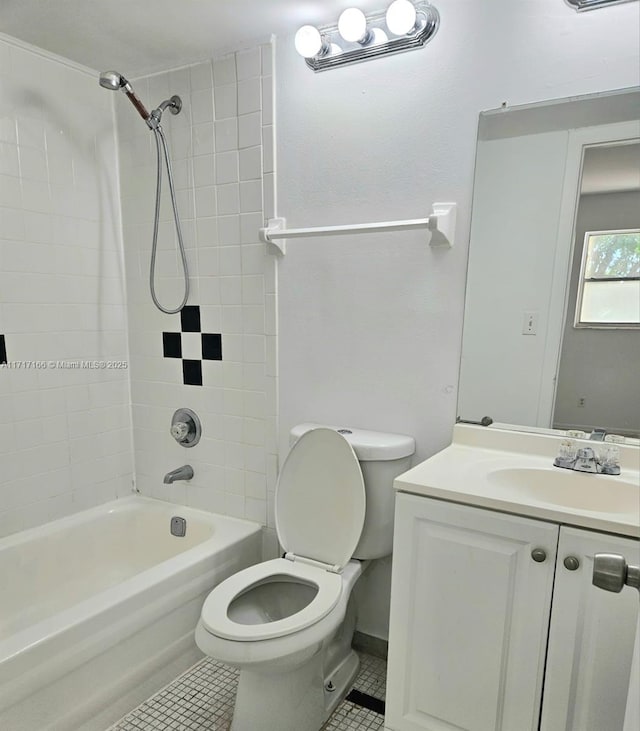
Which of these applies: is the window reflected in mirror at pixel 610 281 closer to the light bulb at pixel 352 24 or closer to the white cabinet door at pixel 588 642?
the white cabinet door at pixel 588 642

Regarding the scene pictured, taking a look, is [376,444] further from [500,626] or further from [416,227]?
[416,227]

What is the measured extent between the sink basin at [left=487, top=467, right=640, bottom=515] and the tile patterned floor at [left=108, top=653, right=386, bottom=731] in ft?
3.02

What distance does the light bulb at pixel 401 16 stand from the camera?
4.55ft

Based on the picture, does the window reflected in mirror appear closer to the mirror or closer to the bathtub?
the mirror

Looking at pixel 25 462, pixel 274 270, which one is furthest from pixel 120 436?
pixel 274 270

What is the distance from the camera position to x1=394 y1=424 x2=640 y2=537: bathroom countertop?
43.2 inches

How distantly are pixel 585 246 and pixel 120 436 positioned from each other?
205 cm

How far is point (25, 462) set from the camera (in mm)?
1923

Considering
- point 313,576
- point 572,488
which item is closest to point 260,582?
point 313,576

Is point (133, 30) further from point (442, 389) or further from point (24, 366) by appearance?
point (442, 389)

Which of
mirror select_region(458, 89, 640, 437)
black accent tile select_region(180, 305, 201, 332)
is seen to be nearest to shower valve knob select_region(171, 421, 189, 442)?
black accent tile select_region(180, 305, 201, 332)

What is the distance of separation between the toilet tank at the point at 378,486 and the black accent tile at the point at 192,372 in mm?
822

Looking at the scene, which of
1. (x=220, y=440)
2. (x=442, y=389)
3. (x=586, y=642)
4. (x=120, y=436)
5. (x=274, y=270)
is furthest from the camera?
(x=120, y=436)

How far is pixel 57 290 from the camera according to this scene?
199 cm
